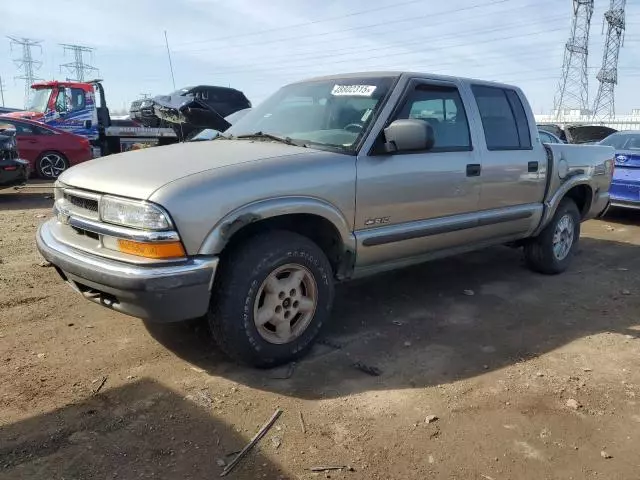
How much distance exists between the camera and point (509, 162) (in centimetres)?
470

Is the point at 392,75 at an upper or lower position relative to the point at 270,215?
upper

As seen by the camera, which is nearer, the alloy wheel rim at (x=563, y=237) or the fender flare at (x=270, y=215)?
the fender flare at (x=270, y=215)

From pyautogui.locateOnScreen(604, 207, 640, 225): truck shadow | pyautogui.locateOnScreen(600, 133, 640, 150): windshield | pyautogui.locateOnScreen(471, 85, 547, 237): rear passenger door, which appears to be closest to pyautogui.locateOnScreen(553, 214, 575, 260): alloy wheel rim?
pyautogui.locateOnScreen(471, 85, 547, 237): rear passenger door

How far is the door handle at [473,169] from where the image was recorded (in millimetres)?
4297

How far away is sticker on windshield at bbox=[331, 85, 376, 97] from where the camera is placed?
3.97 metres

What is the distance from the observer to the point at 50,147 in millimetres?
11875

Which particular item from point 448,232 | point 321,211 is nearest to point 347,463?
point 321,211

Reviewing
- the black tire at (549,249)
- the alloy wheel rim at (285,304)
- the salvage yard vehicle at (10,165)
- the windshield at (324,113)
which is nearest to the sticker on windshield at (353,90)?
the windshield at (324,113)

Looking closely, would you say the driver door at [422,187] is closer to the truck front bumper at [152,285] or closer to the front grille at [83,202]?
the truck front bumper at [152,285]

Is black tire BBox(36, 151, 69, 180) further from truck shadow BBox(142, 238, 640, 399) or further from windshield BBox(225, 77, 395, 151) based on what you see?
truck shadow BBox(142, 238, 640, 399)

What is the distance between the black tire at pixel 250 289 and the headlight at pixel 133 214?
19.6 inches

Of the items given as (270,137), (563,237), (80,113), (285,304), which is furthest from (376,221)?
(80,113)

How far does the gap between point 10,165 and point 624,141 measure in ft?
34.1

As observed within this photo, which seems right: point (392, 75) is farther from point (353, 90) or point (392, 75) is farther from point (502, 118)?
point (502, 118)
